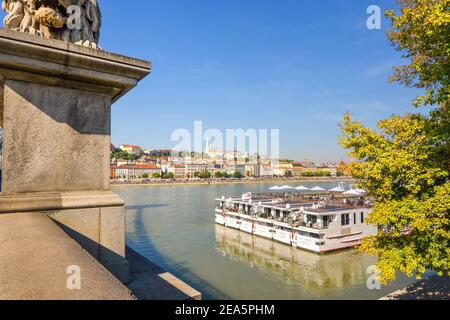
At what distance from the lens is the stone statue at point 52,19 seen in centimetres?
273

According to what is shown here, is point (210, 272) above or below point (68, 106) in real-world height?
below

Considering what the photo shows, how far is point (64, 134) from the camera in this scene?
8.86 feet

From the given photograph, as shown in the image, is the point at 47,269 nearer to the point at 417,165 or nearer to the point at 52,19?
the point at 52,19

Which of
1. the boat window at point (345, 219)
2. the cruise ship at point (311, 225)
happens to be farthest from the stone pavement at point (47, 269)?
the boat window at point (345, 219)

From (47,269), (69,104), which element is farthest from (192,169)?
(47,269)

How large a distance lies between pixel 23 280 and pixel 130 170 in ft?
459

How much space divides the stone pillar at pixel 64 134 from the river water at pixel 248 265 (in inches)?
490

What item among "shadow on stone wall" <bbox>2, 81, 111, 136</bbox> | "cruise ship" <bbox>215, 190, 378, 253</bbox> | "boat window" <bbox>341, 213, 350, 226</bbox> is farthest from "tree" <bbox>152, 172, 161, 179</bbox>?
"shadow on stone wall" <bbox>2, 81, 111, 136</bbox>

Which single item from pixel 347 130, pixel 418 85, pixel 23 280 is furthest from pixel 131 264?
pixel 418 85

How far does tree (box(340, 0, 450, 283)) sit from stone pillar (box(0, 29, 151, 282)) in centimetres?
565

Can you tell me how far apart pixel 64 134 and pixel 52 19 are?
98 cm

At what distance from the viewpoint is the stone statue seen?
2730 millimetres
